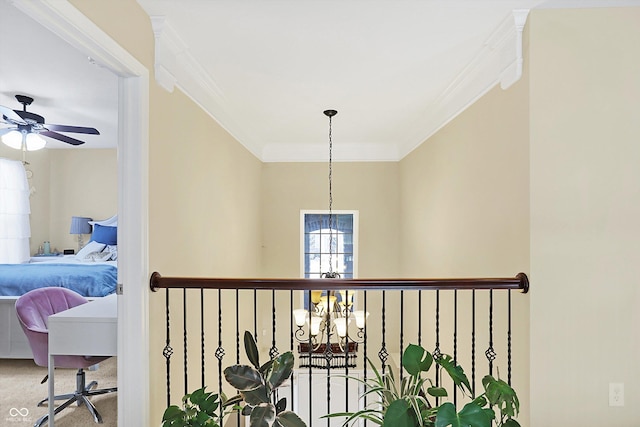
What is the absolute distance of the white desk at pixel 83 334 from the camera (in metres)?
2.24

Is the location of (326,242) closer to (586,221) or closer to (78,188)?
(78,188)

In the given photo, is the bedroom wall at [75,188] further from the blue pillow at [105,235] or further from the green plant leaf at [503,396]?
the green plant leaf at [503,396]

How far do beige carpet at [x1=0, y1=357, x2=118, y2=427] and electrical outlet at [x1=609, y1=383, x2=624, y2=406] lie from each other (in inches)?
122

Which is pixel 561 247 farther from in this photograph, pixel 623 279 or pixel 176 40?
pixel 176 40

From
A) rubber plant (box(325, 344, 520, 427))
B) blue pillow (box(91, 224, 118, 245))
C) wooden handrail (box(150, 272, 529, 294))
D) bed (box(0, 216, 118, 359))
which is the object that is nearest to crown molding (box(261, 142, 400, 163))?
blue pillow (box(91, 224, 118, 245))

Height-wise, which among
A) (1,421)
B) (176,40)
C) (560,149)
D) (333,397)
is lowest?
(333,397)

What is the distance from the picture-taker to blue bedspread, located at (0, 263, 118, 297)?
3.89m

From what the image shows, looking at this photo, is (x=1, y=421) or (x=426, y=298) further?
(x=426, y=298)

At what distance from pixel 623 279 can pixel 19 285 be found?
16.2 ft

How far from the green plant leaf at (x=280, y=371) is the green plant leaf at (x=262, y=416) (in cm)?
10

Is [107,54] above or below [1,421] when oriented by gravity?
above

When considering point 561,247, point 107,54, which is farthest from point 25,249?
point 561,247

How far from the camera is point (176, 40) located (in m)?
2.39

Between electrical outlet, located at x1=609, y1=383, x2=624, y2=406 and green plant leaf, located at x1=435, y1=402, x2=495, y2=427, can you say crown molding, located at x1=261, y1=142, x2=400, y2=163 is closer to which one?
electrical outlet, located at x1=609, y1=383, x2=624, y2=406
